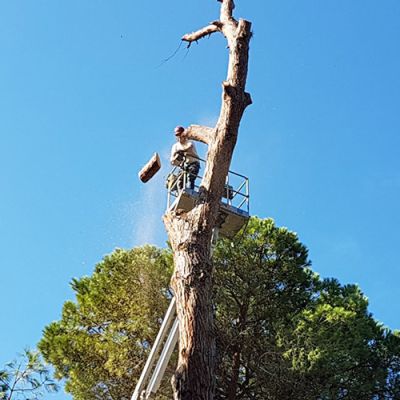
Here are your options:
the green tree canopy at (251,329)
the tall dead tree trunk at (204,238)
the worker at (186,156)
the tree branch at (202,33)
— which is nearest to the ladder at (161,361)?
the tall dead tree trunk at (204,238)

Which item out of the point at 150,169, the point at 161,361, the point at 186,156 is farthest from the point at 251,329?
the point at 150,169

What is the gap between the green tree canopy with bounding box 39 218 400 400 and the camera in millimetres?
11586

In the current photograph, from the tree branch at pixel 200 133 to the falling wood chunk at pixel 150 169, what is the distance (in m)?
0.55

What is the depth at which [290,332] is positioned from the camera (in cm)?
1184

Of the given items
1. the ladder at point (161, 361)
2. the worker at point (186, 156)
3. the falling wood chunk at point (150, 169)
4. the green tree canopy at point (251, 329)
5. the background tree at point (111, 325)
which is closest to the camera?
the ladder at point (161, 361)

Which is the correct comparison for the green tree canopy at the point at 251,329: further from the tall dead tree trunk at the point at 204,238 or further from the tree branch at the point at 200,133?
the tall dead tree trunk at the point at 204,238

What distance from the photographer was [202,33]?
361 inches

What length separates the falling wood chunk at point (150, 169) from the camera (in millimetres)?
8617

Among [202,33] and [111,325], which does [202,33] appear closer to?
[202,33]

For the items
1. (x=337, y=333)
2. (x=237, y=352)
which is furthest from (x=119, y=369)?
(x=337, y=333)

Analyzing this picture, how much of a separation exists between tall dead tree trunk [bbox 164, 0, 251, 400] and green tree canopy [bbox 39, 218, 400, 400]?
5.03 metres

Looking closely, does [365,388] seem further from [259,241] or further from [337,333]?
[259,241]

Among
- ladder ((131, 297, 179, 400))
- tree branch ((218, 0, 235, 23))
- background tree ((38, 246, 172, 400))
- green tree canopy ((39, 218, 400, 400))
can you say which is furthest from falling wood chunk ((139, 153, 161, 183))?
background tree ((38, 246, 172, 400))

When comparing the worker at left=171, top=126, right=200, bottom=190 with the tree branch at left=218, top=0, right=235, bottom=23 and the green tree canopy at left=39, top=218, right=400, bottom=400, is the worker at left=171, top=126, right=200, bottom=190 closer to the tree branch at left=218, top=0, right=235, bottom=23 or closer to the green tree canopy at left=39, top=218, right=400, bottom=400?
the tree branch at left=218, top=0, right=235, bottom=23
